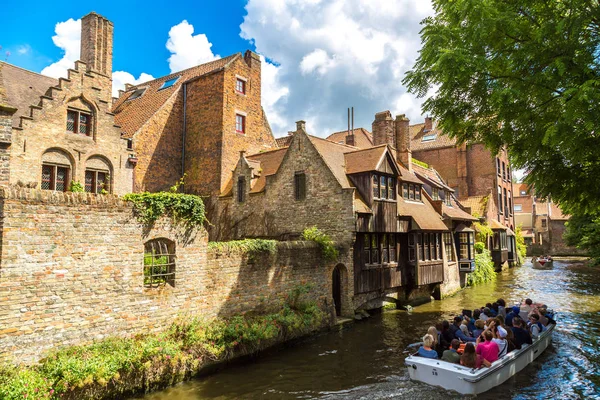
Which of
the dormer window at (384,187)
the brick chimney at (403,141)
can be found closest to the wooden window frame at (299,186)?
the dormer window at (384,187)

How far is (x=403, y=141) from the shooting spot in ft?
89.9

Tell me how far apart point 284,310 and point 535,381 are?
8092 mm

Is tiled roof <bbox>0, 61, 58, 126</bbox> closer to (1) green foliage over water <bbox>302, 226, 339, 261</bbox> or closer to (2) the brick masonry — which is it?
(2) the brick masonry

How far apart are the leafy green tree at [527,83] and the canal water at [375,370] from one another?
16.8 ft

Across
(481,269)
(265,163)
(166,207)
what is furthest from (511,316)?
(481,269)

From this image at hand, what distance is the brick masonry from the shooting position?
9023 millimetres

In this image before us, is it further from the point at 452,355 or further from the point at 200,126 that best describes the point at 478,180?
the point at 452,355

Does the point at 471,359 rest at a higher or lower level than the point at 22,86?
lower

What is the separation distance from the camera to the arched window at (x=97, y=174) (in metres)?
19.2

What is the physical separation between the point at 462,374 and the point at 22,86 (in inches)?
910

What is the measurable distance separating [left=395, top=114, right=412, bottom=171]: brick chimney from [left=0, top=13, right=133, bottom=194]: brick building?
1654cm

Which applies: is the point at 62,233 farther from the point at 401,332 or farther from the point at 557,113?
the point at 401,332

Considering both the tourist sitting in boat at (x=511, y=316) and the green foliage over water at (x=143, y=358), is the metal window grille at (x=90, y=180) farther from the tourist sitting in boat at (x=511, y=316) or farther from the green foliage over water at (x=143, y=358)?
the tourist sitting in boat at (x=511, y=316)

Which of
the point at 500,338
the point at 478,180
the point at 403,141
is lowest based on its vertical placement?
the point at 500,338
